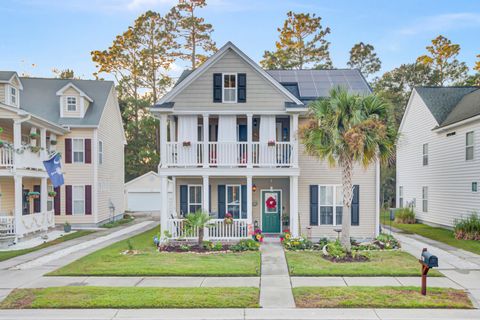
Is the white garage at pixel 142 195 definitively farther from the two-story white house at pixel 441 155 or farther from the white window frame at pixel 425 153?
the white window frame at pixel 425 153

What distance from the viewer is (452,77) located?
1497 inches

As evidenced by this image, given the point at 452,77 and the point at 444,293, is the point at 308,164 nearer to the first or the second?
the point at 444,293

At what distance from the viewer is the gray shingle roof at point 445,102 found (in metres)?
20.7

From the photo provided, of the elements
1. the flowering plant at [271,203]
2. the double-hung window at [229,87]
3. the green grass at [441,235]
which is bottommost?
the green grass at [441,235]

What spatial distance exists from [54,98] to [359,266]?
2066cm

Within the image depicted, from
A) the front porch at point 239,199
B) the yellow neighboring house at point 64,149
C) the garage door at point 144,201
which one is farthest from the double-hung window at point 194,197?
the garage door at point 144,201

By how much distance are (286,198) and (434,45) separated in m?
30.9

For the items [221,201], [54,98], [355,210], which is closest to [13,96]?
[54,98]

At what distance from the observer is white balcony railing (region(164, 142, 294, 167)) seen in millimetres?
15320

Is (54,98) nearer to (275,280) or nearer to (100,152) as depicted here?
(100,152)

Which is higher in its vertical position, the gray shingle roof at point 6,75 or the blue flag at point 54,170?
the gray shingle roof at point 6,75

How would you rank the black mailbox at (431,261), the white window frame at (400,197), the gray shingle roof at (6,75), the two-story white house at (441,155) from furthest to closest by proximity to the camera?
the white window frame at (400,197)
the gray shingle roof at (6,75)
the two-story white house at (441,155)
the black mailbox at (431,261)

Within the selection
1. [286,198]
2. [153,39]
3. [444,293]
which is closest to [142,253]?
[286,198]

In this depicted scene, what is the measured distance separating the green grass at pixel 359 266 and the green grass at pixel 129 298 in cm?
248
